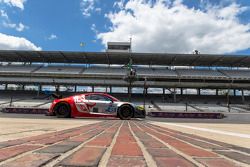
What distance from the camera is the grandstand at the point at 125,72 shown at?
51062 millimetres

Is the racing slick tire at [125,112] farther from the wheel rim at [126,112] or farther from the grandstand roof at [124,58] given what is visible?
the grandstand roof at [124,58]

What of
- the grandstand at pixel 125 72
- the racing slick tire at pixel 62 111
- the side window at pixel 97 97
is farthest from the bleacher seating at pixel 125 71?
the racing slick tire at pixel 62 111

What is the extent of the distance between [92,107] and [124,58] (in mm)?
38480

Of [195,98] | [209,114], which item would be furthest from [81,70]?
[209,114]

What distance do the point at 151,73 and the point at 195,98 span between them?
9524 mm

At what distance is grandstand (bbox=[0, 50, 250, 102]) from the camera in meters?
51.1

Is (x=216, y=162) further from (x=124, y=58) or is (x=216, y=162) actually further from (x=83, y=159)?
(x=124, y=58)

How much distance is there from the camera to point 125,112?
1470cm

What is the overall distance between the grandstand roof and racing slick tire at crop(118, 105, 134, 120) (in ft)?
119

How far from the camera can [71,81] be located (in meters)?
51.6

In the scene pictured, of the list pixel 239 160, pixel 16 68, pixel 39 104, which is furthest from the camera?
pixel 16 68

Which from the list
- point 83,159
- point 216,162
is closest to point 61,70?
point 83,159

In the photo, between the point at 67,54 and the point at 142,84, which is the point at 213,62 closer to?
the point at 142,84

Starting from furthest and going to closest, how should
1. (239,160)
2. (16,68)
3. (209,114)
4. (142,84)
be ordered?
(16,68) < (142,84) < (209,114) < (239,160)
